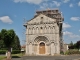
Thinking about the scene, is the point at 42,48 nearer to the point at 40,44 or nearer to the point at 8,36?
the point at 40,44

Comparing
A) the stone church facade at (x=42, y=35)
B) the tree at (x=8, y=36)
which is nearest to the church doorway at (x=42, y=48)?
the stone church facade at (x=42, y=35)

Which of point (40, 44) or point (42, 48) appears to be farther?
point (40, 44)

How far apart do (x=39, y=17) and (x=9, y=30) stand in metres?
20.8

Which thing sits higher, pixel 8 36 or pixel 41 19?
pixel 41 19

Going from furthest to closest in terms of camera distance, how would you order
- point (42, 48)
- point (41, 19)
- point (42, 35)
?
point (41, 19) → point (42, 48) → point (42, 35)

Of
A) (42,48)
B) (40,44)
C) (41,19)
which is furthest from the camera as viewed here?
(40,44)

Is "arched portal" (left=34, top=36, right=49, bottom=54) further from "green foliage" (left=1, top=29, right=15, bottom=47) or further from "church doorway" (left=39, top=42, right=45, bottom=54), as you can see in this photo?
"green foliage" (left=1, top=29, right=15, bottom=47)

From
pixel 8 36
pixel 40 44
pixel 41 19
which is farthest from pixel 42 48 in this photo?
pixel 8 36

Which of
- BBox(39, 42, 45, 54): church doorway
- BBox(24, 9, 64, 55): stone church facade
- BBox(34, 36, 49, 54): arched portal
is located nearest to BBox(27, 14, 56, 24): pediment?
BBox(24, 9, 64, 55): stone church facade

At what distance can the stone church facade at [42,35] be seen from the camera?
160ft

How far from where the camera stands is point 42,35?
49.5 m

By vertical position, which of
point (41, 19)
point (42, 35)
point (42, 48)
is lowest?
point (42, 48)

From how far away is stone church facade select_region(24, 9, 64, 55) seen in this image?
48656mm

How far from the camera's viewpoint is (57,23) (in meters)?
50.1
